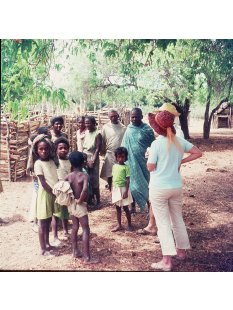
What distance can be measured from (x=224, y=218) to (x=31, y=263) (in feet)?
7.41

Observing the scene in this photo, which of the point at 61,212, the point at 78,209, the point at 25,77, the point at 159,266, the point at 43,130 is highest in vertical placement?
the point at 25,77

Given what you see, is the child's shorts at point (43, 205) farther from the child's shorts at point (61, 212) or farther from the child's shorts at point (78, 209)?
the child's shorts at point (78, 209)

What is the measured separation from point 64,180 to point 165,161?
104 centimetres

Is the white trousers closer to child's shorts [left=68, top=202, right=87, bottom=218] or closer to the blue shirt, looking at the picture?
the blue shirt

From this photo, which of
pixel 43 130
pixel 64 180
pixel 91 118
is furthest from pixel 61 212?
pixel 91 118

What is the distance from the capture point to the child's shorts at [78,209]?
412cm

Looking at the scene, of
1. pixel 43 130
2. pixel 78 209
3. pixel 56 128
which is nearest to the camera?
pixel 78 209

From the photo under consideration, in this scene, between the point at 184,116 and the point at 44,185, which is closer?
the point at 44,185

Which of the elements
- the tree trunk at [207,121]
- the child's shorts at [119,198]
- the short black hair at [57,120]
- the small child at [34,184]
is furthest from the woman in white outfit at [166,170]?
the small child at [34,184]

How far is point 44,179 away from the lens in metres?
4.23

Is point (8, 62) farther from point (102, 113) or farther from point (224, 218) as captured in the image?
point (224, 218)

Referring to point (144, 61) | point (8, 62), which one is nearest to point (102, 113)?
point (144, 61)

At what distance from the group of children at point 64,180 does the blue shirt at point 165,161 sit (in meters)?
0.64

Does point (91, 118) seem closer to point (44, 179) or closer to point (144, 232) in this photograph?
point (44, 179)
